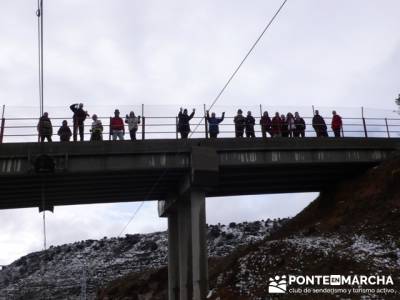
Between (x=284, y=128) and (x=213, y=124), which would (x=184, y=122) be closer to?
(x=213, y=124)

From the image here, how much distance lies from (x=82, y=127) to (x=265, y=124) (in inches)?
317

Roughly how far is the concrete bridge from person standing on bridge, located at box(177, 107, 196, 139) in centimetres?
62

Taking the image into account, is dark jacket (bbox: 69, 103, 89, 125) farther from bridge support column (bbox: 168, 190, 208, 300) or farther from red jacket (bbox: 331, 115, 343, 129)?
red jacket (bbox: 331, 115, 343, 129)

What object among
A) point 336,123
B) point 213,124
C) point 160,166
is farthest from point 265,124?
point 160,166

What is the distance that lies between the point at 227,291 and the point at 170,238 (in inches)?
373

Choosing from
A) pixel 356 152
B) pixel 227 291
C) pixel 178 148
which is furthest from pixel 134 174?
pixel 356 152

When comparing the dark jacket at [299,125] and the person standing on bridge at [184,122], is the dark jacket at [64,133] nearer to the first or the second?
the person standing on bridge at [184,122]

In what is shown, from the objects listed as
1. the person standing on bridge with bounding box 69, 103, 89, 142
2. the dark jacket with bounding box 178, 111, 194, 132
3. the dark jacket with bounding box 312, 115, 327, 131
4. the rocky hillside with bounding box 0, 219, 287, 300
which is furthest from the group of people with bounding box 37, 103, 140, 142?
the rocky hillside with bounding box 0, 219, 287, 300

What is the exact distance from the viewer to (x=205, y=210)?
22219mm

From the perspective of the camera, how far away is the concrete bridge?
2045cm

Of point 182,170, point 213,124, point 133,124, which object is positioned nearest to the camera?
point 133,124

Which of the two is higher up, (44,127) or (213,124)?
(213,124)

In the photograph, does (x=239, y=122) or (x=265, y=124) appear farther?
(x=265, y=124)

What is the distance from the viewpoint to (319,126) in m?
24.5
